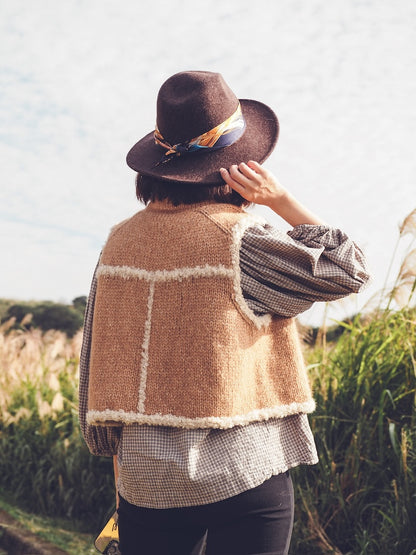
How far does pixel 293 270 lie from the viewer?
169 centimetres

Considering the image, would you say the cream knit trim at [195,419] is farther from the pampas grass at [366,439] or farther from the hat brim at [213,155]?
the pampas grass at [366,439]

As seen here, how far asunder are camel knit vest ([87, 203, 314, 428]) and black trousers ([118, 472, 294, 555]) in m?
0.22

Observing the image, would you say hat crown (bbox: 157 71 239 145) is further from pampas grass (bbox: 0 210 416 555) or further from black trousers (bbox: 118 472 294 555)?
pampas grass (bbox: 0 210 416 555)

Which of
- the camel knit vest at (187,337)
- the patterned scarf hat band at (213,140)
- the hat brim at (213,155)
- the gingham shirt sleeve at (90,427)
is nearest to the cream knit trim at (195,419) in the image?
the camel knit vest at (187,337)

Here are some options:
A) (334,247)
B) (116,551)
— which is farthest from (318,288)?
(116,551)

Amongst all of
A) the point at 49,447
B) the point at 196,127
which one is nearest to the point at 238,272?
the point at 196,127

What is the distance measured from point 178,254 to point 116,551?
43.1 inches

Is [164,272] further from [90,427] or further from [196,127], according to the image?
[90,427]

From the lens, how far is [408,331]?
3.56m

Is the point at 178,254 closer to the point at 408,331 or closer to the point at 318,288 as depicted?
the point at 318,288

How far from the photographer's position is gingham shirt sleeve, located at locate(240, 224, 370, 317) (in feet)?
5.54

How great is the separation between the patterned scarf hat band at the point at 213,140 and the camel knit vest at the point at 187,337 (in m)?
0.20

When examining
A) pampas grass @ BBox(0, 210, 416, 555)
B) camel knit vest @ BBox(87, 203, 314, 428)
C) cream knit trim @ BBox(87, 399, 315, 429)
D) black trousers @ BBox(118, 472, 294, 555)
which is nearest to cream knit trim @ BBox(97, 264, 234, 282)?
camel knit vest @ BBox(87, 203, 314, 428)

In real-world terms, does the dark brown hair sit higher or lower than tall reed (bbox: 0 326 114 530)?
higher
